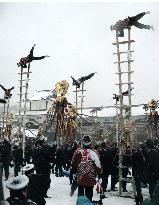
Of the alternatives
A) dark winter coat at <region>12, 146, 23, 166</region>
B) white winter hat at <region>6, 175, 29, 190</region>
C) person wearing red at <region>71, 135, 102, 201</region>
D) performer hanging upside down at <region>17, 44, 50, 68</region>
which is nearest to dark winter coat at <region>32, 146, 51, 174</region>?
person wearing red at <region>71, 135, 102, 201</region>

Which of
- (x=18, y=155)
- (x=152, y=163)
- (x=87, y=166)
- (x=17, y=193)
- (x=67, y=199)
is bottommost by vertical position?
(x=67, y=199)

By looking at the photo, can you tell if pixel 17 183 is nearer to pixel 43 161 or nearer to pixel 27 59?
pixel 43 161

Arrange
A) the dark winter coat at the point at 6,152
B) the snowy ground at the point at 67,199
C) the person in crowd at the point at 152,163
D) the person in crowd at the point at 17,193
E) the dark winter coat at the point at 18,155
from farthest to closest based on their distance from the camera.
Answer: the dark winter coat at the point at 18,155
the dark winter coat at the point at 6,152
the snowy ground at the point at 67,199
the person in crowd at the point at 152,163
the person in crowd at the point at 17,193

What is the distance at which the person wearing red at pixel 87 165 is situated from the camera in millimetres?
8852

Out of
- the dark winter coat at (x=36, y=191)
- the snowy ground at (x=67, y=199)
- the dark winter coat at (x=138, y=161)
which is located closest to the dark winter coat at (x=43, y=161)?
the snowy ground at (x=67, y=199)

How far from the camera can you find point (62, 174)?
2036 cm

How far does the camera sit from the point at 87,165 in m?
8.87

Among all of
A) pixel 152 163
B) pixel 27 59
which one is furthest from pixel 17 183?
pixel 27 59

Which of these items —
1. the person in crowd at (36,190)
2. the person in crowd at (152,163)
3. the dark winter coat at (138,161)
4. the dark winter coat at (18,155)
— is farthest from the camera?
the dark winter coat at (18,155)

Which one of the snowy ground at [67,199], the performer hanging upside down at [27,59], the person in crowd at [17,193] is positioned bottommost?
the snowy ground at [67,199]

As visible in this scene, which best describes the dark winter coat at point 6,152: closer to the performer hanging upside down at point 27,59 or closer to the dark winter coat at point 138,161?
the performer hanging upside down at point 27,59

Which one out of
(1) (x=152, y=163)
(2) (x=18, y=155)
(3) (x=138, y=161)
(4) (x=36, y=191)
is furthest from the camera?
(2) (x=18, y=155)

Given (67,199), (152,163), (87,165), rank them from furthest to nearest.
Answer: (67,199)
(152,163)
(87,165)

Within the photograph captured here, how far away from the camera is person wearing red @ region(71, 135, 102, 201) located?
8852mm
